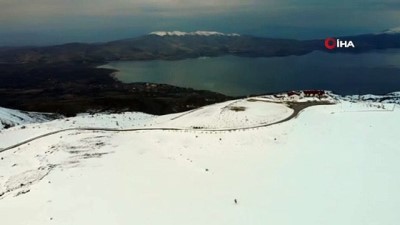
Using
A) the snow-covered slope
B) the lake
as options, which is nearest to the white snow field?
the snow-covered slope

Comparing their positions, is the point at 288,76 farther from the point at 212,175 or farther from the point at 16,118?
the point at 212,175

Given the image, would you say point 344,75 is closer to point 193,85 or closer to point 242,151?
point 193,85

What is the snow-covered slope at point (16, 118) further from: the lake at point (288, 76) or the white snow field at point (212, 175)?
the lake at point (288, 76)

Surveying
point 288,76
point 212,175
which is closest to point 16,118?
point 212,175

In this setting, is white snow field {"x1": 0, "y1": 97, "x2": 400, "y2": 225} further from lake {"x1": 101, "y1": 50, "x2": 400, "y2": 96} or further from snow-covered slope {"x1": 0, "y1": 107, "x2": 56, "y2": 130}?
lake {"x1": 101, "y1": 50, "x2": 400, "y2": 96}

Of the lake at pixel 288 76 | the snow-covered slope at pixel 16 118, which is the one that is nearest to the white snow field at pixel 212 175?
the snow-covered slope at pixel 16 118

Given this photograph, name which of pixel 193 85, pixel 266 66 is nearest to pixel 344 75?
pixel 266 66
